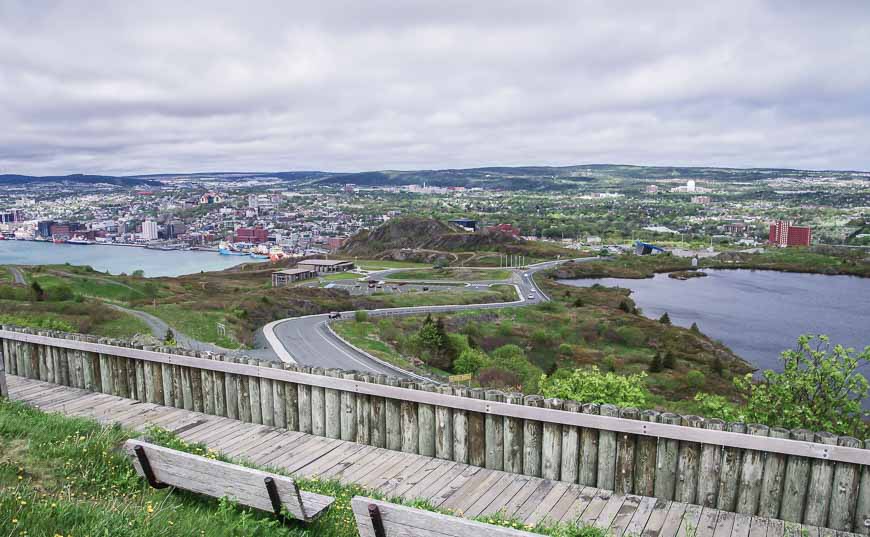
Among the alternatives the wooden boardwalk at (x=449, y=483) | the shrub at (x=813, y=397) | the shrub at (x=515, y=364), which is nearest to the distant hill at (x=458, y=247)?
the shrub at (x=515, y=364)

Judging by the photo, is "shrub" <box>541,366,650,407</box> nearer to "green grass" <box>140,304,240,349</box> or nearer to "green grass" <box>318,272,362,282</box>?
"green grass" <box>140,304,240,349</box>

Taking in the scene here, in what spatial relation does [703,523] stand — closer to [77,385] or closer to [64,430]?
[64,430]

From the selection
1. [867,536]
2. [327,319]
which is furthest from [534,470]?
[327,319]

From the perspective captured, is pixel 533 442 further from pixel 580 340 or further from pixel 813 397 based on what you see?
pixel 580 340

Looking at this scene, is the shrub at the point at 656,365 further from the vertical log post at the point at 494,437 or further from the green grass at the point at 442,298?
the vertical log post at the point at 494,437

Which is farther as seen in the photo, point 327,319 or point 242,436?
point 327,319

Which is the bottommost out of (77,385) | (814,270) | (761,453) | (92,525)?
(814,270)
